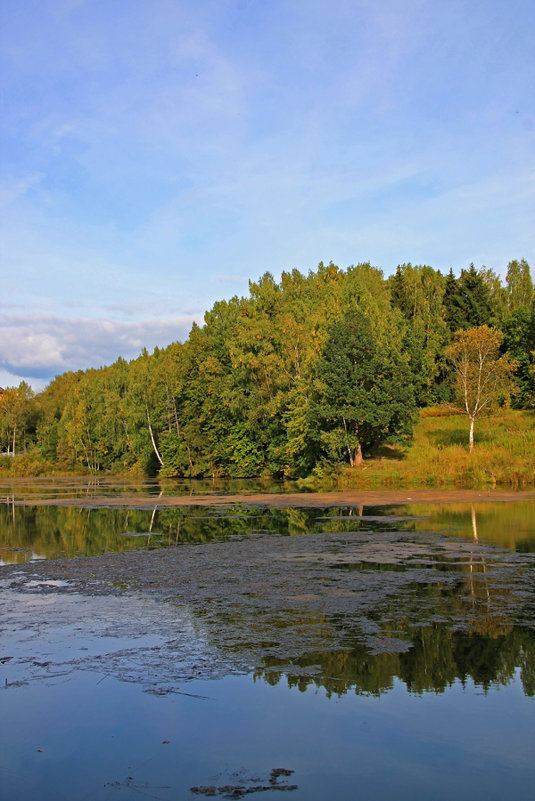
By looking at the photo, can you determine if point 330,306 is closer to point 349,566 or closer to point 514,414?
point 514,414

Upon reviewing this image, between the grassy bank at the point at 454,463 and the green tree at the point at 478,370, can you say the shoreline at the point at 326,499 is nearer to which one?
the grassy bank at the point at 454,463

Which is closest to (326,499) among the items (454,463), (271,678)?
(454,463)

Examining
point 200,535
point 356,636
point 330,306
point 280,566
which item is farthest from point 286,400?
point 356,636

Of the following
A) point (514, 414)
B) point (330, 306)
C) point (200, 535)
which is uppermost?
point (330, 306)

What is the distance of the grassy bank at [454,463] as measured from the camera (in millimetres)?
39719

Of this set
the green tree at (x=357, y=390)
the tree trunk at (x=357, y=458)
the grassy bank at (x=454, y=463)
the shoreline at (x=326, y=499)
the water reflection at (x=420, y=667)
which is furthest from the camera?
the tree trunk at (x=357, y=458)

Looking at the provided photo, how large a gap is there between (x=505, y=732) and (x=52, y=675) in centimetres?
529

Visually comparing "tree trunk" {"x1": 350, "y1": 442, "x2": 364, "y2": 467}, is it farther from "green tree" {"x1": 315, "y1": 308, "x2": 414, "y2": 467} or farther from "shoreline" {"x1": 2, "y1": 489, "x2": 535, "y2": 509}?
"shoreline" {"x1": 2, "y1": 489, "x2": 535, "y2": 509}

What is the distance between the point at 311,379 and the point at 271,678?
45.1m

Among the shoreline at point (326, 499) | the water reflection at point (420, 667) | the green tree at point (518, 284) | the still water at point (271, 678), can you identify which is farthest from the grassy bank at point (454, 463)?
the green tree at point (518, 284)

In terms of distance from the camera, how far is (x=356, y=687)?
25.8 ft

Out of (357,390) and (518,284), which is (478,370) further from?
(518,284)

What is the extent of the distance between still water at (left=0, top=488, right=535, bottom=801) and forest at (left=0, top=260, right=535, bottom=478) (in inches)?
1281

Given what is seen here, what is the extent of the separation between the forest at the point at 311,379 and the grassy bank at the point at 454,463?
5.17 feet
